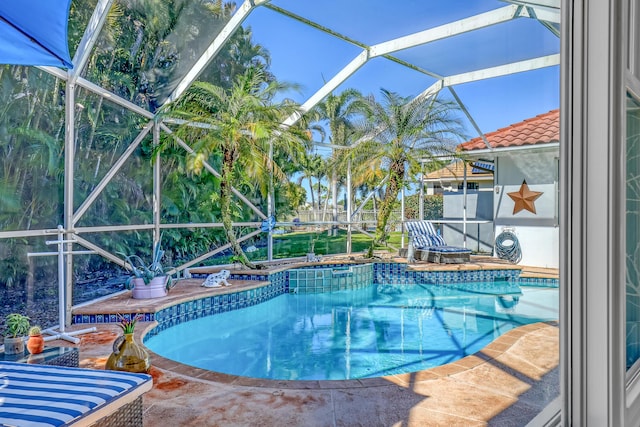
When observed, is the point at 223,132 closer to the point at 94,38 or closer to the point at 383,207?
the point at 94,38

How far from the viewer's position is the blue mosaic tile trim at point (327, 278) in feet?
30.6

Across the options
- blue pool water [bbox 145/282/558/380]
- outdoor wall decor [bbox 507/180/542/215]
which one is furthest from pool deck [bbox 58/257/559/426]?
blue pool water [bbox 145/282/558/380]

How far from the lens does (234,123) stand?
26.5 ft

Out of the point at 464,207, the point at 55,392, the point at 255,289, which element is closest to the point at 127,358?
the point at 55,392

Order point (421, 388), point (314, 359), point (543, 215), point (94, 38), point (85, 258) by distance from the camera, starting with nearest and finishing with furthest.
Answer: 1. point (543, 215)
2. point (421, 388)
3. point (314, 359)
4. point (94, 38)
5. point (85, 258)

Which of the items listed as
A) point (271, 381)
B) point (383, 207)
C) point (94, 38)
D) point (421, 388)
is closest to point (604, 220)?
point (421, 388)

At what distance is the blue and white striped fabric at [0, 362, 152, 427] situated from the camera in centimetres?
181

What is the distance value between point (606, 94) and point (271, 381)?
317cm

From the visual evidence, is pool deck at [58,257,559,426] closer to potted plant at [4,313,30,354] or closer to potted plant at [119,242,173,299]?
potted plant at [4,313,30,354]

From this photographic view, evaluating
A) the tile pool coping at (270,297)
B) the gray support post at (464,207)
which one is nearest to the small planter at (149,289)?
the tile pool coping at (270,297)

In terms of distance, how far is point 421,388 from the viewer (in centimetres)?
336

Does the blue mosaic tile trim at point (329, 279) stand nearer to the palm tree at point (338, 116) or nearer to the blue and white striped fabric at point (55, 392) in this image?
the blue and white striped fabric at point (55, 392)

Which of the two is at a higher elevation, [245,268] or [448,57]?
[448,57]

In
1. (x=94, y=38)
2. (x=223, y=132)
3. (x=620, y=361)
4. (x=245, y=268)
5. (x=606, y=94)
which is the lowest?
(x=245, y=268)
